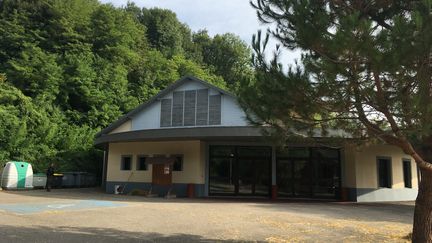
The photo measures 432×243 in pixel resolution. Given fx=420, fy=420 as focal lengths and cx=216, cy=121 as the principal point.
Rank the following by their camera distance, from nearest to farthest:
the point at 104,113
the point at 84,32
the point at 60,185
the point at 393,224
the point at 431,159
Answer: the point at 431,159, the point at 393,224, the point at 60,185, the point at 104,113, the point at 84,32

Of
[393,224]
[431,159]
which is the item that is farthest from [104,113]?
[431,159]

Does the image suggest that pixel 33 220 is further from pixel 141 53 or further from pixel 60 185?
pixel 141 53

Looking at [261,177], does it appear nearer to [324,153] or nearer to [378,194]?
[324,153]

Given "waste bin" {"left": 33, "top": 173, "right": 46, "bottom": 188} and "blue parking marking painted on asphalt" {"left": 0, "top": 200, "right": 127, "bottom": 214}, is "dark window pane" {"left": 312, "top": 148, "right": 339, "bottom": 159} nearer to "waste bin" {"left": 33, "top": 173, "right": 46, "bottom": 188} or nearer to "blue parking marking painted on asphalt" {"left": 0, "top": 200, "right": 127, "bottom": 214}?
"blue parking marking painted on asphalt" {"left": 0, "top": 200, "right": 127, "bottom": 214}

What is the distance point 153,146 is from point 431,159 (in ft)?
48.5

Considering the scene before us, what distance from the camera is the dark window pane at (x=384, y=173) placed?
20.3 m

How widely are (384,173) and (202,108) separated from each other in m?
9.49

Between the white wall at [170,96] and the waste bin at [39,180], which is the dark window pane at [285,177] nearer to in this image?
the white wall at [170,96]

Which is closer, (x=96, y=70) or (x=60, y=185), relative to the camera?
(x=60, y=185)

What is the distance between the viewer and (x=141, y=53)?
4444 centimetres

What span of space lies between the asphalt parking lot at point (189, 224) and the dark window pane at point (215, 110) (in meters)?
5.73

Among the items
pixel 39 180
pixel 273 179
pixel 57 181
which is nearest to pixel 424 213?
pixel 273 179

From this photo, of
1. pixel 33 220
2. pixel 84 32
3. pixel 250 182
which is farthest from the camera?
pixel 84 32

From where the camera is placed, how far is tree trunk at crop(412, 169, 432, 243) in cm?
738
